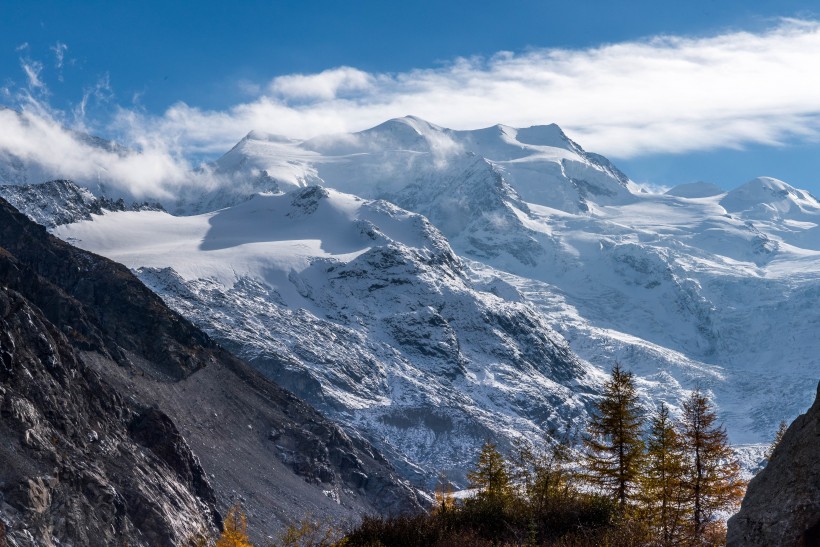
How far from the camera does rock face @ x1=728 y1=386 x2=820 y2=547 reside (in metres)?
13.8

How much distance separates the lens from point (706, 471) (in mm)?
43375

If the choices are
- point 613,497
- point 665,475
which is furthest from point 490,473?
point 613,497

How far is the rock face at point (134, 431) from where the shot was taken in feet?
304

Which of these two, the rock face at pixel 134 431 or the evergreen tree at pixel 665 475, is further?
the rock face at pixel 134 431

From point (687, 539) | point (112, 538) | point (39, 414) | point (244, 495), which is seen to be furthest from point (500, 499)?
point (244, 495)

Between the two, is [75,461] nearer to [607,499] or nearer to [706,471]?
[706,471]

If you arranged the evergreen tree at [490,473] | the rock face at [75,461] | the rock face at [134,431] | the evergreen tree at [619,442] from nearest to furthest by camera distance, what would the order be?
the evergreen tree at [619,442], the evergreen tree at [490,473], the rock face at [75,461], the rock face at [134,431]

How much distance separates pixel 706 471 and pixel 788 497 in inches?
1200

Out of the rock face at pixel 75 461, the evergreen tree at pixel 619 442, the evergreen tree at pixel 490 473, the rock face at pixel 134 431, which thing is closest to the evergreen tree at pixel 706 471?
the evergreen tree at pixel 619 442

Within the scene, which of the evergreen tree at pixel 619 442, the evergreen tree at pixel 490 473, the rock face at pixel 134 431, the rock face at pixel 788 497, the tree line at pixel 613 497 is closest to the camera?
the rock face at pixel 788 497

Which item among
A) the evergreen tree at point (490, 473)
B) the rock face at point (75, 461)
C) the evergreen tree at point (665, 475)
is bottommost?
the rock face at point (75, 461)

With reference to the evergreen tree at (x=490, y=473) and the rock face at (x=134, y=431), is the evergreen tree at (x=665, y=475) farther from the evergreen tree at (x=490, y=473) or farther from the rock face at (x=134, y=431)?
the rock face at (x=134, y=431)

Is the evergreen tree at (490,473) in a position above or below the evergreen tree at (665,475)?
below

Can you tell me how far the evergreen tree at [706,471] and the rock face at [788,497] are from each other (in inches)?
1067
